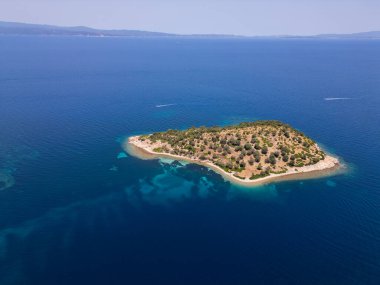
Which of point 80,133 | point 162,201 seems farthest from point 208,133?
point 80,133

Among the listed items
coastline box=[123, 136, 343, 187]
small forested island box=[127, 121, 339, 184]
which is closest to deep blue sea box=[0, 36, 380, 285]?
coastline box=[123, 136, 343, 187]

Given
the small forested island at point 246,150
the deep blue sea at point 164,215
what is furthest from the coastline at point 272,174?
the deep blue sea at point 164,215

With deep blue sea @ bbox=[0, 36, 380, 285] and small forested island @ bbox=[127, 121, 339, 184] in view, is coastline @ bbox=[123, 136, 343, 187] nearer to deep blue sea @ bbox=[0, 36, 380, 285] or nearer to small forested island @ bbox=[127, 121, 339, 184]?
small forested island @ bbox=[127, 121, 339, 184]

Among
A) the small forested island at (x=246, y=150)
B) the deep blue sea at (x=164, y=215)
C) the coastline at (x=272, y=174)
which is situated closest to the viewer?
the deep blue sea at (x=164, y=215)

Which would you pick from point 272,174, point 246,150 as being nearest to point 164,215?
point 272,174

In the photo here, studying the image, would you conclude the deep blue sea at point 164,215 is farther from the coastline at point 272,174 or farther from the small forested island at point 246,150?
the small forested island at point 246,150

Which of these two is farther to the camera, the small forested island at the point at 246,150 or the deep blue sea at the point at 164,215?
the small forested island at the point at 246,150

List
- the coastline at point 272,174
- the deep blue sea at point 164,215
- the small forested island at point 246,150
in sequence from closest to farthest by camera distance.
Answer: the deep blue sea at point 164,215 → the coastline at point 272,174 → the small forested island at point 246,150
